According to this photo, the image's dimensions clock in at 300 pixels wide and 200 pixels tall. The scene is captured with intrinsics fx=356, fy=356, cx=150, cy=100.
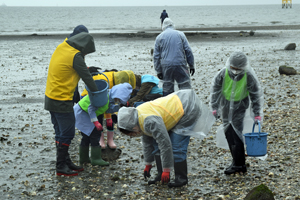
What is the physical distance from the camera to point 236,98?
185 inches

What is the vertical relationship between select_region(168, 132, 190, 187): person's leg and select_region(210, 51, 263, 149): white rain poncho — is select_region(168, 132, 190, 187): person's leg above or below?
below

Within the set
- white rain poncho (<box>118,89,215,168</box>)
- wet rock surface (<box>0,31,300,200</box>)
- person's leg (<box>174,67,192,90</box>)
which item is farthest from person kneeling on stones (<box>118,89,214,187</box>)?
person's leg (<box>174,67,192,90</box>)

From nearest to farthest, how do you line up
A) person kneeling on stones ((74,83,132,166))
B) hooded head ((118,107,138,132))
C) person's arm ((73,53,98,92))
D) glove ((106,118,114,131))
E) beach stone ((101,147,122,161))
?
hooded head ((118,107,138,132)) < person's arm ((73,53,98,92)) < person kneeling on stones ((74,83,132,166)) < beach stone ((101,147,122,161)) < glove ((106,118,114,131))

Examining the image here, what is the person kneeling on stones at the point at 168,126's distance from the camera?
416 cm

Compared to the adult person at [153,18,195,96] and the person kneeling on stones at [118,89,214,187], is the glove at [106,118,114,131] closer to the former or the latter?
the person kneeling on stones at [118,89,214,187]

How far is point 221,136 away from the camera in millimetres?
5020

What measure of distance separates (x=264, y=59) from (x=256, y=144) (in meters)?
12.5

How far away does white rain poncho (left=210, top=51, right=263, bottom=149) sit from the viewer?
4.59 metres

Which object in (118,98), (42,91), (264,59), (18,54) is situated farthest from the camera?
(18,54)

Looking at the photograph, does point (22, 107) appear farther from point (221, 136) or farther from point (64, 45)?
point (221, 136)

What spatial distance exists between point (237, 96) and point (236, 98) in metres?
0.03

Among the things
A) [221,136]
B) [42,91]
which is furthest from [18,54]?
[221,136]

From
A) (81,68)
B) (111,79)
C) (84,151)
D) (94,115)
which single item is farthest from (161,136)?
(111,79)

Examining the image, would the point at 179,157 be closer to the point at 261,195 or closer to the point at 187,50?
the point at 261,195
